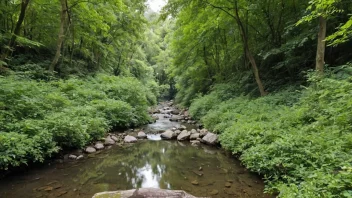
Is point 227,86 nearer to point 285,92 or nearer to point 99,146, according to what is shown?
point 285,92

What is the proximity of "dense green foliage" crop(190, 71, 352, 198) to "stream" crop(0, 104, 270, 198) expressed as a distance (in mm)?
580

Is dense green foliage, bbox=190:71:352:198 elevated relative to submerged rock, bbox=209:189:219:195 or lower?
elevated

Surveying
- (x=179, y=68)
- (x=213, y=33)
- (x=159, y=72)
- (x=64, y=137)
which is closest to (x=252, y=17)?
(x=213, y=33)

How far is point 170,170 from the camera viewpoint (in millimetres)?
5809

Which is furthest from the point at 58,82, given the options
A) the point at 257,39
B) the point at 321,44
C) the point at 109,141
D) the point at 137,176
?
the point at 257,39

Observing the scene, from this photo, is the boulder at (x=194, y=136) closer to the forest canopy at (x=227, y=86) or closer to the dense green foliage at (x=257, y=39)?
the forest canopy at (x=227, y=86)

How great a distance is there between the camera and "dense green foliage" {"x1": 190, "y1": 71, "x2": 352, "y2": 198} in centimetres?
310

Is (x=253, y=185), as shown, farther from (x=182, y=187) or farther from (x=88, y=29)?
(x=88, y=29)

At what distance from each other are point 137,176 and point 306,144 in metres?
4.15

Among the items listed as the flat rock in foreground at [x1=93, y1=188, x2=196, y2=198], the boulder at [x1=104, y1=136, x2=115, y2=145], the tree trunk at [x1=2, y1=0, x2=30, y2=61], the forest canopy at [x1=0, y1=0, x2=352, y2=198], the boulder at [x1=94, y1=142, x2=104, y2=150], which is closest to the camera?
the flat rock in foreground at [x1=93, y1=188, x2=196, y2=198]

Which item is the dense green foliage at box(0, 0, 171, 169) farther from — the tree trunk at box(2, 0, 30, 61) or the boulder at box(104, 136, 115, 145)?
the boulder at box(104, 136, 115, 145)

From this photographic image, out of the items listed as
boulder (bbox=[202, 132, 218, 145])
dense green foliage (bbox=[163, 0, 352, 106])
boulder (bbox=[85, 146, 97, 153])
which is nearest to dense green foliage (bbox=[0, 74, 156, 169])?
boulder (bbox=[85, 146, 97, 153])

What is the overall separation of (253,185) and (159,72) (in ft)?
114

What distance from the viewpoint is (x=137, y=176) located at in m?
5.39
